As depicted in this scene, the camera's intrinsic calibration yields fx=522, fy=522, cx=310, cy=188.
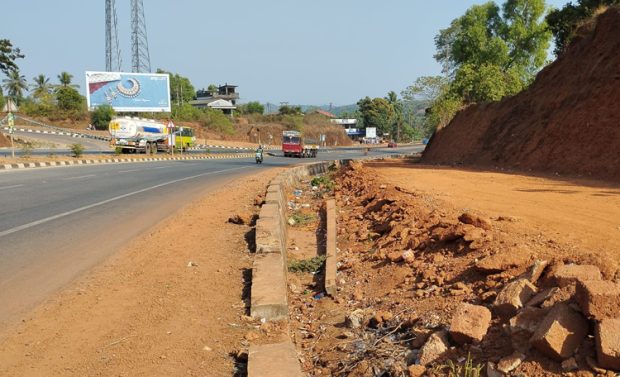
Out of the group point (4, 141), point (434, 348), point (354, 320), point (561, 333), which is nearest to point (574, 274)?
point (561, 333)

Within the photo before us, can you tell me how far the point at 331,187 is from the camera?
15164mm

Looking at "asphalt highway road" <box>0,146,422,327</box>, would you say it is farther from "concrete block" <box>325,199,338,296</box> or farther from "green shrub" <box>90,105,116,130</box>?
"green shrub" <box>90,105,116,130</box>

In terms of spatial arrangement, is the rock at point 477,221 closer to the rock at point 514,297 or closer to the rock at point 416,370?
the rock at point 514,297

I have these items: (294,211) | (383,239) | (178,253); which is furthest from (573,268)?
(294,211)

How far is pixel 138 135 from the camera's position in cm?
4006

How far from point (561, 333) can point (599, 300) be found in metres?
0.26

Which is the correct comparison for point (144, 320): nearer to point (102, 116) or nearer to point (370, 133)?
point (102, 116)

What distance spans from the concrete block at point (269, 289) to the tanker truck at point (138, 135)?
33.5 metres

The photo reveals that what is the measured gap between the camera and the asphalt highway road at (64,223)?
5.29 metres

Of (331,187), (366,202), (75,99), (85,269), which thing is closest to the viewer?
(85,269)

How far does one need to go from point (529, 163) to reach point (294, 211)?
8.09 metres

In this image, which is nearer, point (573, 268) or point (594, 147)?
point (573, 268)

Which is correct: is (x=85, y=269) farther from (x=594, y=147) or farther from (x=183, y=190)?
(x=594, y=147)

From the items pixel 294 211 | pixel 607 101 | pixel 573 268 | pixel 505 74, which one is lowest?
pixel 294 211
